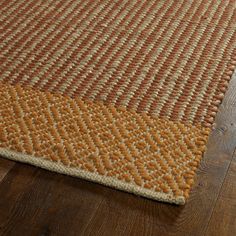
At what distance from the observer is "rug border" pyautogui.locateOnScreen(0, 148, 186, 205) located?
0.94 metres

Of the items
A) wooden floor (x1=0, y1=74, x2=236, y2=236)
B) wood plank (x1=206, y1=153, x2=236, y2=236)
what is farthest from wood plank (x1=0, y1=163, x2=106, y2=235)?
wood plank (x1=206, y1=153, x2=236, y2=236)

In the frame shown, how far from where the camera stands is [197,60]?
130 cm

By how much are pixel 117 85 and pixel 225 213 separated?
445 mm

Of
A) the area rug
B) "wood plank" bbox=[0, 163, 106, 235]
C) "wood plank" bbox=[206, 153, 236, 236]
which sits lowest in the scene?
"wood plank" bbox=[206, 153, 236, 236]

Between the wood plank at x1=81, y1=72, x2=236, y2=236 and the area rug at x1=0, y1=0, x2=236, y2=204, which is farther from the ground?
the area rug at x1=0, y1=0, x2=236, y2=204

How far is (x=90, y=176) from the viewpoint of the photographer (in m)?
0.99

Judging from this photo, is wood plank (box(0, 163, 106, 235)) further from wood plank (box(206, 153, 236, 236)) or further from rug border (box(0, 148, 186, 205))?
wood plank (box(206, 153, 236, 236))

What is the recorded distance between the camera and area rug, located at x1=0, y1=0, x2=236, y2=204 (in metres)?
1.02

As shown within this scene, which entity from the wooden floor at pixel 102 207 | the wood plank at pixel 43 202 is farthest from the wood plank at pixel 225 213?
the wood plank at pixel 43 202

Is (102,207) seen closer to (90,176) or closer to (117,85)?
(90,176)

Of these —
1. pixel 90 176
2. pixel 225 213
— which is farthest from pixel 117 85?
pixel 225 213

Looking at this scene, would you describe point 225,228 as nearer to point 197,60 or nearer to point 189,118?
point 189,118

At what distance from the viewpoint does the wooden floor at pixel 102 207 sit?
0.90 metres

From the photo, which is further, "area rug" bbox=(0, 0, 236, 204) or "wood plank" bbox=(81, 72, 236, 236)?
"area rug" bbox=(0, 0, 236, 204)
